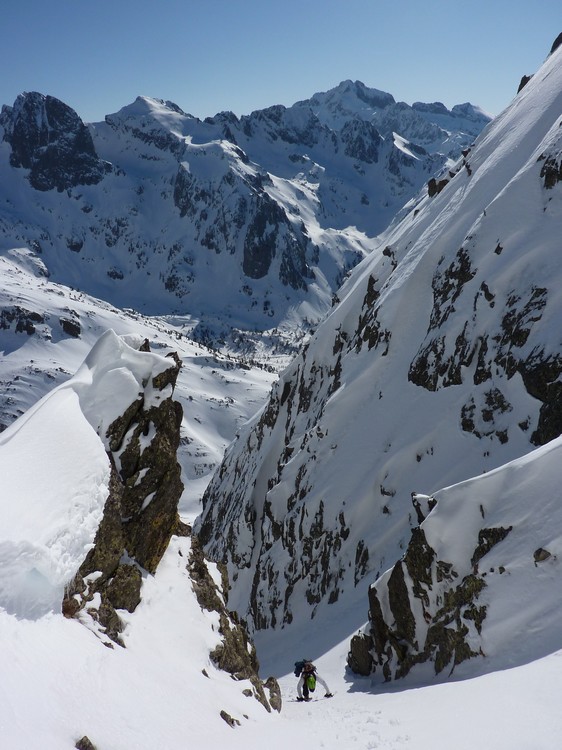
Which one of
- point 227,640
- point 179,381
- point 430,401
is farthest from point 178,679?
point 179,381

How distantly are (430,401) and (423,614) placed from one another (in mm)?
16082

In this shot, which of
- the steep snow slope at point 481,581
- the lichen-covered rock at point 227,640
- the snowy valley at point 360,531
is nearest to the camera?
the snowy valley at point 360,531

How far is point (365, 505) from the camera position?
34781 mm

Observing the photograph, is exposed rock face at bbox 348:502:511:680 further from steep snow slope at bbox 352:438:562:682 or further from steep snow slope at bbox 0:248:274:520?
steep snow slope at bbox 0:248:274:520

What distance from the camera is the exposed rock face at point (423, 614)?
Result: 1717 cm

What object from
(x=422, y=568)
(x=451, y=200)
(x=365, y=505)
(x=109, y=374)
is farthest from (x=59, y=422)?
(x=451, y=200)

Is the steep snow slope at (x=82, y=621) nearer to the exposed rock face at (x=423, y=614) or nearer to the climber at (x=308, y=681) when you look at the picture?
the climber at (x=308, y=681)

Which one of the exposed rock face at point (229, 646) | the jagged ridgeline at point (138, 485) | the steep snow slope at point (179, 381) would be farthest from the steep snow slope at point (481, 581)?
the steep snow slope at point (179, 381)

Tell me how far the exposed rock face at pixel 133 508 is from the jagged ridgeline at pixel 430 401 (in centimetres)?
991

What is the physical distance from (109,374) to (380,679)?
16560 mm

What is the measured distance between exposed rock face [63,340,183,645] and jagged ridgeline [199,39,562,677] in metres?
9.91

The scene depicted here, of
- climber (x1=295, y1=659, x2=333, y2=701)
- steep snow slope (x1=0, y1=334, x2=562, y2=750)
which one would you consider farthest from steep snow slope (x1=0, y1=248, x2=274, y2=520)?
steep snow slope (x1=0, y1=334, x2=562, y2=750)

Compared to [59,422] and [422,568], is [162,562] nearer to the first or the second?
[59,422]

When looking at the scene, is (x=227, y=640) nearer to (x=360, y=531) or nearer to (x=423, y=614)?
(x=423, y=614)
